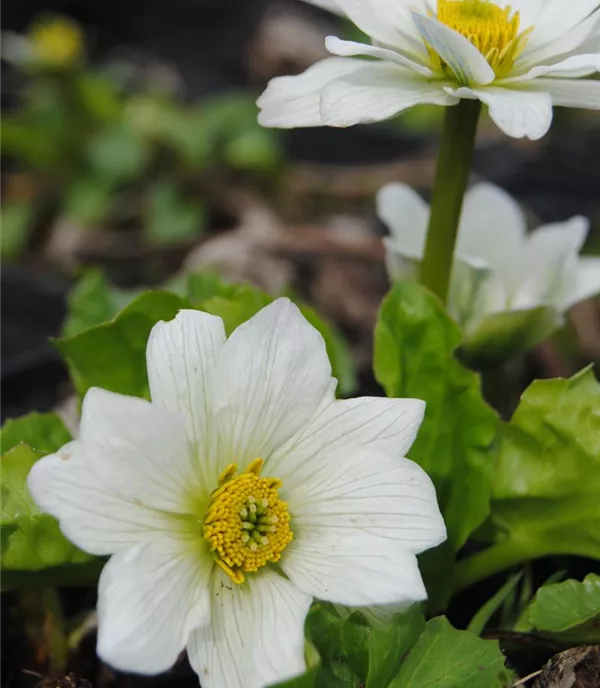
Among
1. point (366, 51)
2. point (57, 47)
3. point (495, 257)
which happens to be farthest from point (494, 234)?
point (57, 47)

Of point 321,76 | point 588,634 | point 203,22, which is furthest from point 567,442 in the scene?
point 203,22

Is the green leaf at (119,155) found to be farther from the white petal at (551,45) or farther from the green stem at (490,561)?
the green stem at (490,561)

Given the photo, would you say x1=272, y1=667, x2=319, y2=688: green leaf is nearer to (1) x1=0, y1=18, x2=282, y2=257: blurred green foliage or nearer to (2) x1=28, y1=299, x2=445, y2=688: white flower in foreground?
(2) x1=28, y1=299, x2=445, y2=688: white flower in foreground

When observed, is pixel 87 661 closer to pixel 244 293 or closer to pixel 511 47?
pixel 244 293

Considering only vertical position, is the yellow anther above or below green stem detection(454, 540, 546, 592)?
above

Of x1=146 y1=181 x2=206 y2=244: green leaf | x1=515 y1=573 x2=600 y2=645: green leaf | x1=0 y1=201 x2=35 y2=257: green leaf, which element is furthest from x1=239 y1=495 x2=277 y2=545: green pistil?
x1=0 y1=201 x2=35 y2=257: green leaf
